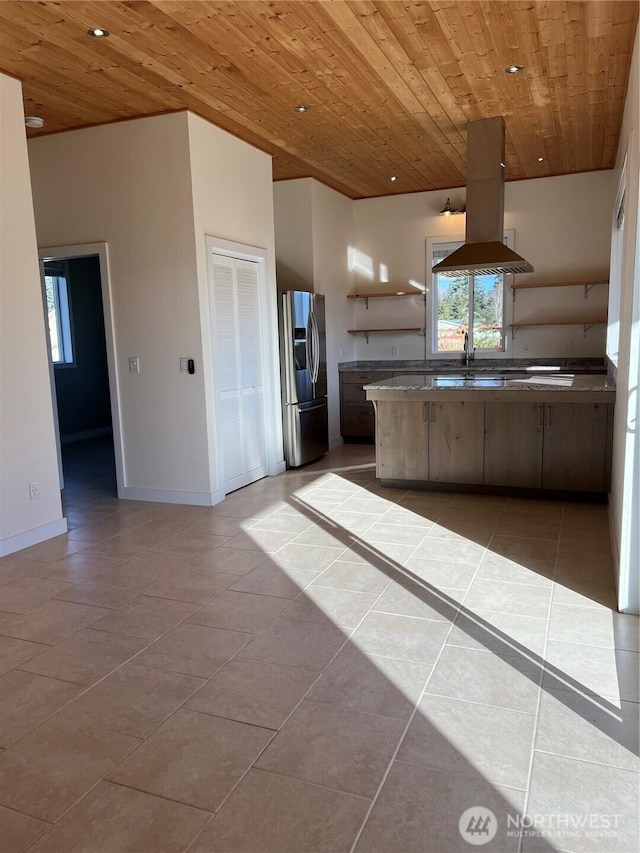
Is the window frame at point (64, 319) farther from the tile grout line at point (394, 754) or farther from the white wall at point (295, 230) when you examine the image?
the tile grout line at point (394, 754)

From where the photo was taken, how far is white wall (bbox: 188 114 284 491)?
15.6 feet

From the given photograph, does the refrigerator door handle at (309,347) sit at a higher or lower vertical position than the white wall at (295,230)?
lower

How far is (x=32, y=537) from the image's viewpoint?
415cm

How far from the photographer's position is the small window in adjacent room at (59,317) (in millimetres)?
7789

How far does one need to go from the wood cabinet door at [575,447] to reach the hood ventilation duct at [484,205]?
4.12 feet

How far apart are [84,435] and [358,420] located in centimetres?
363

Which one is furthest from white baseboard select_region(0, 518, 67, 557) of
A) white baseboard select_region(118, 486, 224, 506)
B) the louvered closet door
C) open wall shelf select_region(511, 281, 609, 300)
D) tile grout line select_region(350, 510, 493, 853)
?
open wall shelf select_region(511, 281, 609, 300)

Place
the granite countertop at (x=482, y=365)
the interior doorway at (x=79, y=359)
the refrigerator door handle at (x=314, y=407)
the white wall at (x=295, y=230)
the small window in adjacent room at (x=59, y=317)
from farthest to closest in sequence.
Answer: the small window in adjacent room at (x=59, y=317) → the interior doorway at (x=79, y=359) → the granite countertop at (x=482, y=365) → the white wall at (x=295, y=230) → the refrigerator door handle at (x=314, y=407)

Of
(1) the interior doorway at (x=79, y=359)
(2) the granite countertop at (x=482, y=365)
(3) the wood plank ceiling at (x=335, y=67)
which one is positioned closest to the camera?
(3) the wood plank ceiling at (x=335, y=67)
